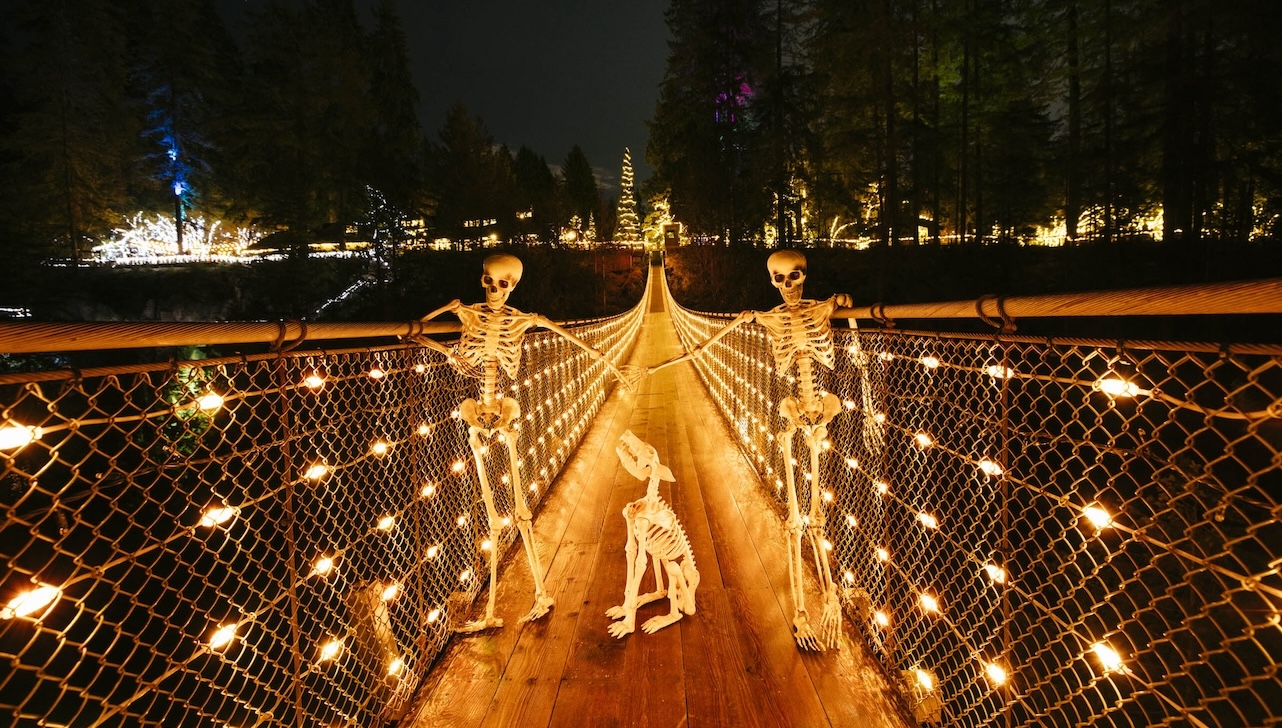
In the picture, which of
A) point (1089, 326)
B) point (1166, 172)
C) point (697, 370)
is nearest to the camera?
point (697, 370)

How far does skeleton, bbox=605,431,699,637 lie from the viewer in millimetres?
2400

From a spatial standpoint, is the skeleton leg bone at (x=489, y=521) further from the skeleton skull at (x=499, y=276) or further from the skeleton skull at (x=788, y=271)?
the skeleton skull at (x=788, y=271)

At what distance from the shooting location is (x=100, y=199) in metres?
19.6

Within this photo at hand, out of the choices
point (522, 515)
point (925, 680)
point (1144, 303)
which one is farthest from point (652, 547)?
point (1144, 303)

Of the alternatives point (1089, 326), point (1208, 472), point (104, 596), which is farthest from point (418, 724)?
point (1089, 326)

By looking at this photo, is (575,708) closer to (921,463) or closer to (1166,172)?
(921,463)

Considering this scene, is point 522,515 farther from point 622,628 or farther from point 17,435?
point 17,435

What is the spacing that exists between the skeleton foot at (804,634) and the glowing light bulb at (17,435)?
2331 millimetres

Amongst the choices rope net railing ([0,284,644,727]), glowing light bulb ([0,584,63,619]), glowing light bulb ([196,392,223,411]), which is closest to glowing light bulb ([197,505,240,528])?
rope net railing ([0,284,644,727])

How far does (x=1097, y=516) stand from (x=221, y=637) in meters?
2.09

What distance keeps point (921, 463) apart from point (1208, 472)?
3.67 feet

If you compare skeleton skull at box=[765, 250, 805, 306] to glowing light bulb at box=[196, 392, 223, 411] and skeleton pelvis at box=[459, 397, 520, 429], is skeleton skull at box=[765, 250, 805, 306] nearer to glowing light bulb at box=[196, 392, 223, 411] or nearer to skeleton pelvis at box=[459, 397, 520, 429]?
skeleton pelvis at box=[459, 397, 520, 429]

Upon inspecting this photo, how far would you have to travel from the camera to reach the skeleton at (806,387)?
2229 millimetres

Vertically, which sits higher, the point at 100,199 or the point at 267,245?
→ the point at 100,199
